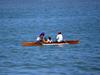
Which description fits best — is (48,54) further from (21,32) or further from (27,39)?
(21,32)

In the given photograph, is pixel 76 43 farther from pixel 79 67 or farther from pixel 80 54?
pixel 79 67

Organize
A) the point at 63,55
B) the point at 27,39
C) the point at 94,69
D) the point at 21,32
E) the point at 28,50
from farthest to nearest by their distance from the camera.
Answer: the point at 21,32 → the point at 27,39 → the point at 28,50 → the point at 63,55 → the point at 94,69

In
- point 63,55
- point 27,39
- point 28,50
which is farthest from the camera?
point 27,39

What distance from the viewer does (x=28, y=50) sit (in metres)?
52.6

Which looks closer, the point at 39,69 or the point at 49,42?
the point at 39,69

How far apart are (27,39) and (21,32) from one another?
1276cm

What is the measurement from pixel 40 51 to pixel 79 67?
10.4 meters

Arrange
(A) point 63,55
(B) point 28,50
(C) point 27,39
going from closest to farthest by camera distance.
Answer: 1. (A) point 63,55
2. (B) point 28,50
3. (C) point 27,39

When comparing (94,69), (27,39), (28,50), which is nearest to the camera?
(94,69)

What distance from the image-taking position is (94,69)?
40.7 m

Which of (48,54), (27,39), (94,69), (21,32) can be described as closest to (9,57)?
(48,54)

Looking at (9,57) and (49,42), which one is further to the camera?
(49,42)

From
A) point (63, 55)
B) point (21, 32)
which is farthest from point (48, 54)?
point (21, 32)

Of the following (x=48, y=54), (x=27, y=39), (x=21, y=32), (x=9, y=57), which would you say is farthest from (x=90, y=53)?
(x=21, y=32)
